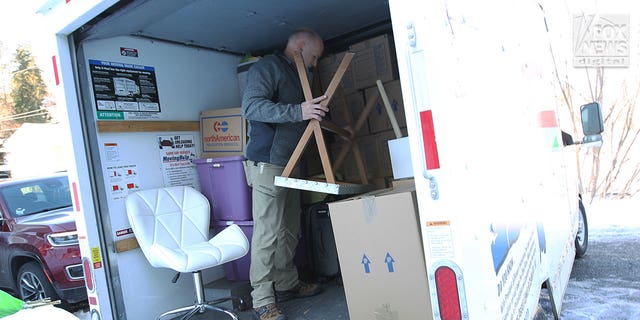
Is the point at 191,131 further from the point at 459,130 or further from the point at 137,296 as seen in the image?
the point at 459,130

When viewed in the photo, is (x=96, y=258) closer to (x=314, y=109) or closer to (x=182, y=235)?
(x=182, y=235)

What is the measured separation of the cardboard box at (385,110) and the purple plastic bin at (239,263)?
136 centimetres

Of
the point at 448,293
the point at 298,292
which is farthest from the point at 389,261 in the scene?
the point at 298,292

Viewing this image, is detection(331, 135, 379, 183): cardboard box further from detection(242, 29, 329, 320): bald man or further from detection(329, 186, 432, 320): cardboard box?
detection(329, 186, 432, 320): cardboard box

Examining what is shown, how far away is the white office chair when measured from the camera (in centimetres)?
280

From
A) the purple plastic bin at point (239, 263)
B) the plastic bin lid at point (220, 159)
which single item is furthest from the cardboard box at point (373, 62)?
the purple plastic bin at point (239, 263)

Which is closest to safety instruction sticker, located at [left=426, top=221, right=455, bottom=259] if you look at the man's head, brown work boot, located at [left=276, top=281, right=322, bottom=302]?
the man's head

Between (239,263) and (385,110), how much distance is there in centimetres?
176

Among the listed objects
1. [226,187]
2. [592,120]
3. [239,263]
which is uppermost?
[592,120]

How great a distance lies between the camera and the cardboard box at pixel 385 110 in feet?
11.8

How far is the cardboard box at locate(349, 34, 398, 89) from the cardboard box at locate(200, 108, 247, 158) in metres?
1.07

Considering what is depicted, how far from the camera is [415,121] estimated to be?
4.40 feet

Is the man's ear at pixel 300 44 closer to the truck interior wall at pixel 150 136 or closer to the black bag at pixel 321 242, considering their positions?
the truck interior wall at pixel 150 136

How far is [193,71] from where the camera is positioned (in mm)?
3654
